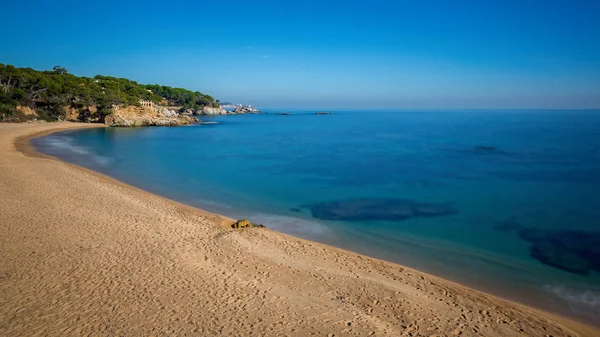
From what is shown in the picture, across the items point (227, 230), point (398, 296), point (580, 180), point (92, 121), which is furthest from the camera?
point (92, 121)

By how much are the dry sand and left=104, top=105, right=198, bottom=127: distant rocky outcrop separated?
47.7 metres

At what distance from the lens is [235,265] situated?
8.04m

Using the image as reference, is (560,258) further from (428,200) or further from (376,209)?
(428,200)

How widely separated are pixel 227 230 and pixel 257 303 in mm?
4225

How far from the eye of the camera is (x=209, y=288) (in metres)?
6.93

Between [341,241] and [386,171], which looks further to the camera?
[386,171]

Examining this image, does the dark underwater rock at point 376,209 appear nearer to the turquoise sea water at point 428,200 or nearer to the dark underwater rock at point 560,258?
the turquoise sea water at point 428,200

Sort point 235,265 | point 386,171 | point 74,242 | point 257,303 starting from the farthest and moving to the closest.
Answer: point 386,171 → point 74,242 → point 235,265 → point 257,303

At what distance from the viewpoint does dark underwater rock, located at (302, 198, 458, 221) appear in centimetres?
1356

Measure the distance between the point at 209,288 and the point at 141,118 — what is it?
56765mm

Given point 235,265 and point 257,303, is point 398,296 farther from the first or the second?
point 235,265

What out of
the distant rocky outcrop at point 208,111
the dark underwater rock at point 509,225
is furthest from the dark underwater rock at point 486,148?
the distant rocky outcrop at point 208,111

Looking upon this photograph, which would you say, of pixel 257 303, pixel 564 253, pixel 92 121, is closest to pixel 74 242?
pixel 257 303

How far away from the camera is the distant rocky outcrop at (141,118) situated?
175 ft
